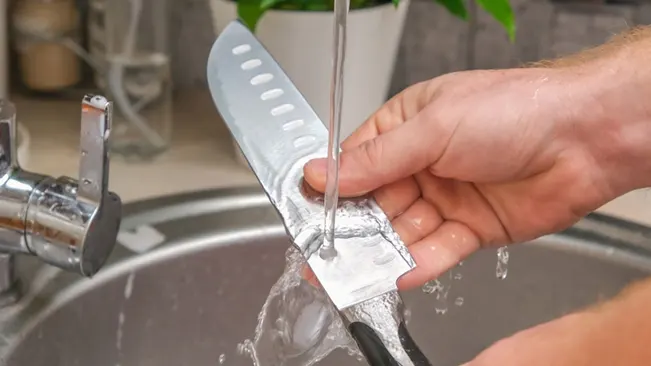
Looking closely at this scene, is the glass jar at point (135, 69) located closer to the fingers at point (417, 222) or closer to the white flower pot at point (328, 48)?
the white flower pot at point (328, 48)

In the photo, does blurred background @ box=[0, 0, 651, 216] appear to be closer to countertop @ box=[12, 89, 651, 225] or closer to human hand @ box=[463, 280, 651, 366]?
countertop @ box=[12, 89, 651, 225]

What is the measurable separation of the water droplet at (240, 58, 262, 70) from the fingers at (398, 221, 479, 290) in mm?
141

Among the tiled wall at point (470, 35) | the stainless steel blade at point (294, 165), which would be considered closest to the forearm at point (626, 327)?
the stainless steel blade at point (294, 165)

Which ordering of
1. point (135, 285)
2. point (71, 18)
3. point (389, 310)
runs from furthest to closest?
point (71, 18)
point (135, 285)
point (389, 310)

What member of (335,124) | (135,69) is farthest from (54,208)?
(135,69)

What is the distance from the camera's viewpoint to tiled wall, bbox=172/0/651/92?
759 millimetres

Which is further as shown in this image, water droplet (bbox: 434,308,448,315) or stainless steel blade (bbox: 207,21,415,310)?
water droplet (bbox: 434,308,448,315)

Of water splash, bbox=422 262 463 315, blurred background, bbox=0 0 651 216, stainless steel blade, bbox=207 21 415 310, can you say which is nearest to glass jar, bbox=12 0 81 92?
blurred background, bbox=0 0 651 216

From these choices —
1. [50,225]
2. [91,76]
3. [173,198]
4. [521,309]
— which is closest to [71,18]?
[91,76]

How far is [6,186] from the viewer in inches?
18.6

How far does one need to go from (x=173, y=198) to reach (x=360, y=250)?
19 cm

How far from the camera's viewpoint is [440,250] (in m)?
0.56

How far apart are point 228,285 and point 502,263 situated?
0.19 metres

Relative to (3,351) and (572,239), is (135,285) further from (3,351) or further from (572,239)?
(572,239)
